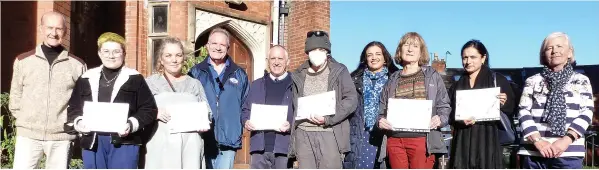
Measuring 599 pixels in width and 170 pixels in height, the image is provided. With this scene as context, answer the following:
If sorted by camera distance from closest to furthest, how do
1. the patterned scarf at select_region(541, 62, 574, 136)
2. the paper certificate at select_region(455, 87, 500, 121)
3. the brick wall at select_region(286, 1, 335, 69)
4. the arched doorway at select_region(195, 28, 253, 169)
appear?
the patterned scarf at select_region(541, 62, 574, 136) < the paper certificate at select_region(455, 87, 500, 121) < the arched doorway at select_region(195, 28, 253, 169) < the brick wall at select_region(286, 1, 335, 69)

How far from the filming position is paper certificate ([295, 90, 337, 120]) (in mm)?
4902

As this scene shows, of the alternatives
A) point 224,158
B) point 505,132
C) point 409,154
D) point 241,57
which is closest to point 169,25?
point 241,57

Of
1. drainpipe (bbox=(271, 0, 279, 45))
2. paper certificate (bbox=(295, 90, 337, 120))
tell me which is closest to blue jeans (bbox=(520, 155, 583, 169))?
paper certificate (bbox=(295, 90, 337, 120))

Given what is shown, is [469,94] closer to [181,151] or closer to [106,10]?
[181,151]

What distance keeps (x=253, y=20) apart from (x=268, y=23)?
1.43 ft

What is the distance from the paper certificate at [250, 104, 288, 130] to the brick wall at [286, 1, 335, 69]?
21.7ft

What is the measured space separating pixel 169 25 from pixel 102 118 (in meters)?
6.02

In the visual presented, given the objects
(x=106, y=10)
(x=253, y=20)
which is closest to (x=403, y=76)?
(x=253, y=20)

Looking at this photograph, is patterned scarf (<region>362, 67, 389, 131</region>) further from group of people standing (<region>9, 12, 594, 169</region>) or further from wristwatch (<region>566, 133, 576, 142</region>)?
wristwatch (<region>566, 133, 576, 142</region>)

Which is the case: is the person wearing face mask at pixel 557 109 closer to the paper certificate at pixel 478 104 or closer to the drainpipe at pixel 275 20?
the paper certificate at pixel 478 104

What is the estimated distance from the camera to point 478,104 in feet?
15.5

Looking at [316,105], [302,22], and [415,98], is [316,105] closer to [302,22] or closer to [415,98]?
[415,98]

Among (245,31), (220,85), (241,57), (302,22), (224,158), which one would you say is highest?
(302,22)

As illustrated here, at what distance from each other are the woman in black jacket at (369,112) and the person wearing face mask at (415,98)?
12.0 inches
